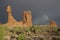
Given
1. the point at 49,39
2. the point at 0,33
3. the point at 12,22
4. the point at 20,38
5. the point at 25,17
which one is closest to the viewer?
the point at 0,33

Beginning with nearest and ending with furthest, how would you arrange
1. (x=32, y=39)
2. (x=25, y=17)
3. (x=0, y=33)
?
(x=0, y=33)
(x=32, y=39)
(x=25, y=17)

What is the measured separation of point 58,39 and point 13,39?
23.4 feet

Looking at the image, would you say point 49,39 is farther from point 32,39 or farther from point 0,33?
point 0,33

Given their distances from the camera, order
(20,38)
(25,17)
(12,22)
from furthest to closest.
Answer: (25,17)
(12,22)
(20,38)

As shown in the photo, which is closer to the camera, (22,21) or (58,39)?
(58,39)

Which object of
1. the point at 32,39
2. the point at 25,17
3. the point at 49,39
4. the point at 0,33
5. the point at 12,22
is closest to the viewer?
the point at 0,33

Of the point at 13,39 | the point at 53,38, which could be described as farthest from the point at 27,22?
the point at 13,39

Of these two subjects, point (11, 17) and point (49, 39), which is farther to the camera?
point (11, 17)

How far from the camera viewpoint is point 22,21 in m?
97.6

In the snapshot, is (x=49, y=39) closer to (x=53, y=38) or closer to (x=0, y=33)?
(x=53, y=38)

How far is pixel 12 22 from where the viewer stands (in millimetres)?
93625

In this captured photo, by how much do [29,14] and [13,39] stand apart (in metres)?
68.5

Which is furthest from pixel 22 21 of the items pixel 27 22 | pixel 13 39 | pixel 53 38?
pixel 13 39

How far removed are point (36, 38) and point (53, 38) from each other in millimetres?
3314
